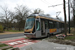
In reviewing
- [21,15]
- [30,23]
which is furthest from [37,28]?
[21,15]

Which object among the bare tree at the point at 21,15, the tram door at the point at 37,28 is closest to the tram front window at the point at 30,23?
the tram door at the point at 37,28

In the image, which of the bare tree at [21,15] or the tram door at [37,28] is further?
the bare tree at [21,15]

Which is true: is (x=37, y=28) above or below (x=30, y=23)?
below

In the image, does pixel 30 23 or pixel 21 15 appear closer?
pixel 30 23

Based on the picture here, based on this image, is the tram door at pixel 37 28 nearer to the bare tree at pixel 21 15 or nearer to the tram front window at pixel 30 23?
the tram front window at pixel 30 23

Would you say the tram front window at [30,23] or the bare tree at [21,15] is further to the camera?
the bare tree at [21,15]

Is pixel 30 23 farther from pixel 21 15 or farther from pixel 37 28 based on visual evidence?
pixel 21 15

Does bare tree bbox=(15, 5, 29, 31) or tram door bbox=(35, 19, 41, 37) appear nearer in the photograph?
tram door bbox=(35, 19, 41, 37)

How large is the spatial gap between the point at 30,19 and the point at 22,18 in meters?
33.1

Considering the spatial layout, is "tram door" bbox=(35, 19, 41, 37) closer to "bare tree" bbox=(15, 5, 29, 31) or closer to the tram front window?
the tram front window

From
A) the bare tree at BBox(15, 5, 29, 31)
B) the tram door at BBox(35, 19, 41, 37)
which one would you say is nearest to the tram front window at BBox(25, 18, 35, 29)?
the tram door at BBox(35, 19, 41, 37)

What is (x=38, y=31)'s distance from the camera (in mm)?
11211

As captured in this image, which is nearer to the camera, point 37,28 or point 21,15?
point 37,28

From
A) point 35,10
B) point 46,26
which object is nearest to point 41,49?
point 46,26
